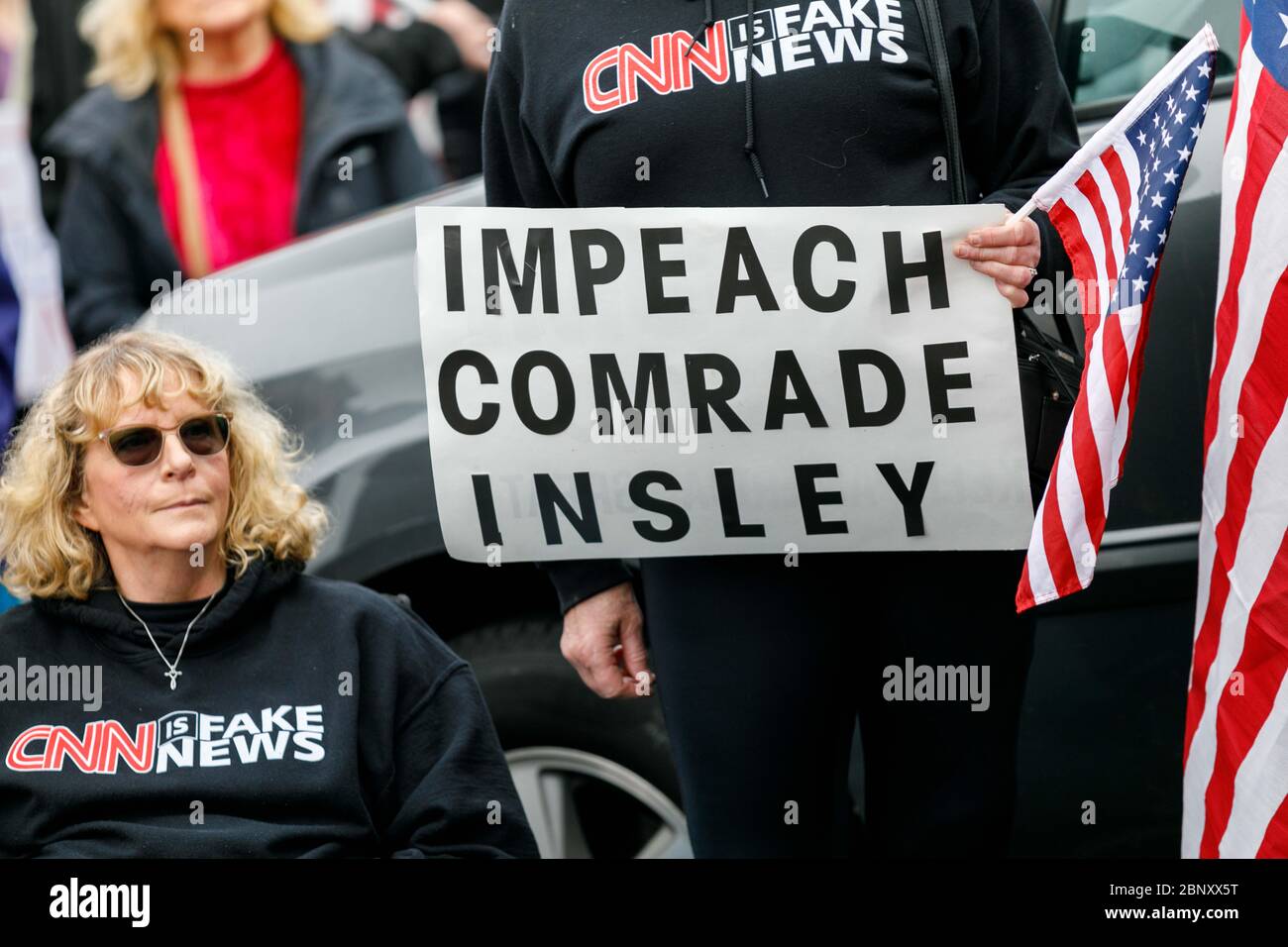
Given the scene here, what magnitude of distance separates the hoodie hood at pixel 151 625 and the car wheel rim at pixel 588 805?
2.55 ft

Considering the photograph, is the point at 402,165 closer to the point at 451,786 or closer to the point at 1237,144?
the point at 451,786

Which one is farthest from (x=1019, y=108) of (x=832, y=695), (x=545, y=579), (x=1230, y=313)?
(x=545, y=579)

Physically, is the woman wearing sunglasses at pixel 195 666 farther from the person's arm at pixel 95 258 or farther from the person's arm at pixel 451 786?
the person's arm at pixel 95 258

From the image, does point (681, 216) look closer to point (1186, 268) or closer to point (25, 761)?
point (1186, 268)

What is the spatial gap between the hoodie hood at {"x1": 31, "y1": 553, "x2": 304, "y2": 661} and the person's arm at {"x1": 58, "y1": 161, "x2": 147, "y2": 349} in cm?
149

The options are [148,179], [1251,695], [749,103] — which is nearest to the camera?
[749,103]

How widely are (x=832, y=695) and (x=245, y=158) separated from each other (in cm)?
222

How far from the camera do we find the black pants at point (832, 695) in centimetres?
282

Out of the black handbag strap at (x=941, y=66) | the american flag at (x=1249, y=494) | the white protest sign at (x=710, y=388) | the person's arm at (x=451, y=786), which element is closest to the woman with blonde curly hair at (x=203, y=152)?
the white protest sign at (x=710, y=388)

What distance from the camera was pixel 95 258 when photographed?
14.2 feet

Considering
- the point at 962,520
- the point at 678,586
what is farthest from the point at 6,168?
the point at 962,520

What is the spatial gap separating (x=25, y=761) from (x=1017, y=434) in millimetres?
1649

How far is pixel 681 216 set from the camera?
279 cm
